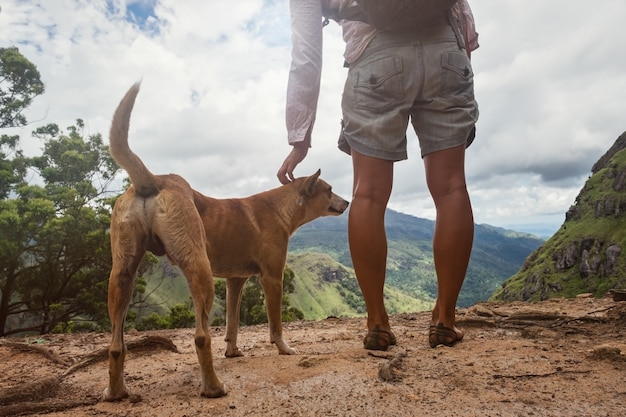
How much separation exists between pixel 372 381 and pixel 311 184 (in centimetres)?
296

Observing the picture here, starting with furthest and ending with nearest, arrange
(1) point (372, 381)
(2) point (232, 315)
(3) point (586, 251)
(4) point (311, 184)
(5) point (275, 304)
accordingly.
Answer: (3) point (586, 251) → (4) point (311, 184) → (2) point (232, 315) → (5) point (275, 304) → (1) point (372, 381)

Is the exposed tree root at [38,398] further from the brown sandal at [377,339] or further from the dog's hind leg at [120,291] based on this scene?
the brown sandal at [377,339]

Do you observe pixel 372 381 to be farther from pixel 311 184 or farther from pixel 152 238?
pixel 311 184

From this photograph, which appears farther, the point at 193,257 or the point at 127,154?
the point at 127,154

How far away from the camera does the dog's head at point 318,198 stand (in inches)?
210

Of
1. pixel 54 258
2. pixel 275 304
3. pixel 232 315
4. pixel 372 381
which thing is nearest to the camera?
pixel 372 381

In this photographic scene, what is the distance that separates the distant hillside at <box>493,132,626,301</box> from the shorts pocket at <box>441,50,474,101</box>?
104543 mm

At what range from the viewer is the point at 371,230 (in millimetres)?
3781

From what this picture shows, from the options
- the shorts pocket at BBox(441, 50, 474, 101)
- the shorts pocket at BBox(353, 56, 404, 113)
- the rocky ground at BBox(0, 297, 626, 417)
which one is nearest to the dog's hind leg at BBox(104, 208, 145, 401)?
the rocky ground at BBox(0, 297, 626, 417)

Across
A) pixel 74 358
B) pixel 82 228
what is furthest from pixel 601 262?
pixel 74 358

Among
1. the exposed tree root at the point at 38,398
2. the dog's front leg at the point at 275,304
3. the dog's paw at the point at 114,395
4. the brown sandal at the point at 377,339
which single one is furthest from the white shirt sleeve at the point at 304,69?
the exposed tree root at the point at 38,398

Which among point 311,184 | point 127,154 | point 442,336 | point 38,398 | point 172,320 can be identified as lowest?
point 172,320

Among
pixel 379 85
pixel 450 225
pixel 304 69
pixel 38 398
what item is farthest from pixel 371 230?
pixel 38 398

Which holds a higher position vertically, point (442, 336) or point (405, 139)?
point (405, 139)
